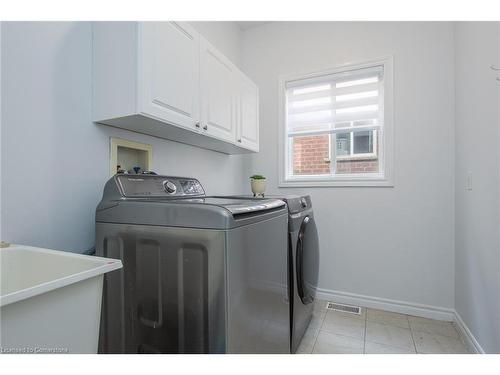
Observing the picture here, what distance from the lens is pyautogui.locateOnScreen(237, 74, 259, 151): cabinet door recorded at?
7.20 ft

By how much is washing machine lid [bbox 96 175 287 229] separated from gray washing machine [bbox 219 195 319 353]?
0.69 ft

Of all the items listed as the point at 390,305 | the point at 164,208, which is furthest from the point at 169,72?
the point at 390,305

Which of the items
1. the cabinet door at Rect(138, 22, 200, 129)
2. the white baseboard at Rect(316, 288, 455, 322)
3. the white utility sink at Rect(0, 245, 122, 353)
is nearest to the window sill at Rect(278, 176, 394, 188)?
the white baseboard at Rect(316, 288, 455, 322)

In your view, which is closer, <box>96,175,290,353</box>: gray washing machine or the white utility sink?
the white utility sink

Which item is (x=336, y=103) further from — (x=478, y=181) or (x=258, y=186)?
(x=478, y=181)

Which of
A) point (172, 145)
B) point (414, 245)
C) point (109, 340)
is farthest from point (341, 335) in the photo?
point (172, 145)

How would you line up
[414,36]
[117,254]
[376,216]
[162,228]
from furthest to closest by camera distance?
[376,216] → [414,36] → [117,254] → [162,228]

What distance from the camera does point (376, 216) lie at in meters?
2.38

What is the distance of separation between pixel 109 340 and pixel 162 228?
64 cm

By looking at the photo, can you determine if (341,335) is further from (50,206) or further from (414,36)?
(414,36)

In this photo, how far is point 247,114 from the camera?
2.31 m

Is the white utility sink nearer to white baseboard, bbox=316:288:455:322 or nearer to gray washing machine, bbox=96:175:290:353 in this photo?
gray washing machine, bbox=96:175:290:353

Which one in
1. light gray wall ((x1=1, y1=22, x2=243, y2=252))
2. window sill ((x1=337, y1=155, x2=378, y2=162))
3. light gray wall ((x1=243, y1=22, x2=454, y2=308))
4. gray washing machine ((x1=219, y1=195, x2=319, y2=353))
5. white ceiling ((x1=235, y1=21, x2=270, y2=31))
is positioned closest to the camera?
light gray wall ((x1=1, y1=22, x2=243, y2=252))

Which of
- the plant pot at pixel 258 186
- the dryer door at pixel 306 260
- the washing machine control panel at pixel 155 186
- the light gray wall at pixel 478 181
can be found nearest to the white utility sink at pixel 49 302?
the washing machine control panel at pixel 155 186
